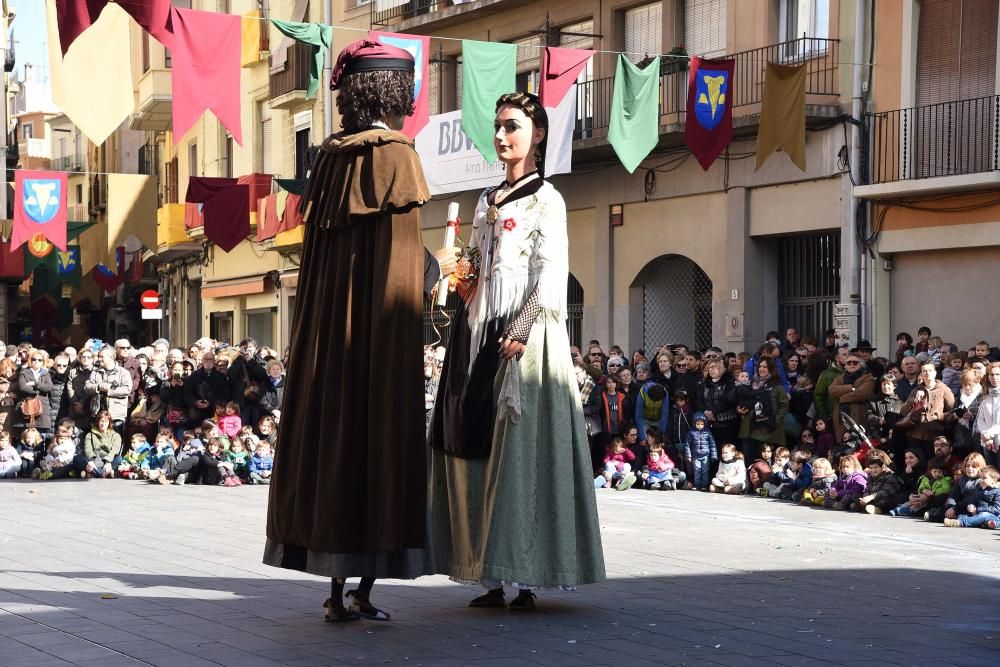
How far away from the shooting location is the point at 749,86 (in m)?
23.0

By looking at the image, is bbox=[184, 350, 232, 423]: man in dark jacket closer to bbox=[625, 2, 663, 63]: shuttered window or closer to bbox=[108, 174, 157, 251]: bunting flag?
bbox=[108, 174, 157, 251]: bunting flag

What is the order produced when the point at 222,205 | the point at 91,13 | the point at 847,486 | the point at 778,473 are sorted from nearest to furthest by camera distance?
1. the point at 847,486
2. the point at 778,473
3. the point at 91,13
4. the point at 222,205

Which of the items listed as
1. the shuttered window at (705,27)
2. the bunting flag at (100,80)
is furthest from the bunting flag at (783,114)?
the bunting flag at (100,80)

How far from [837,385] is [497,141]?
30.5ft

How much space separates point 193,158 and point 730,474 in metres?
29.0

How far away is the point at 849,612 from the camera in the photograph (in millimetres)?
7164

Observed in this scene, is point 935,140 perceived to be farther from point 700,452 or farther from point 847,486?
point 847,486

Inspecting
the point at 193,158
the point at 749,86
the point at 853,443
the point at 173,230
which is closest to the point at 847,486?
the point at 853,443

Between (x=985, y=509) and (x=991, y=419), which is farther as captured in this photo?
(x=991, y=419)

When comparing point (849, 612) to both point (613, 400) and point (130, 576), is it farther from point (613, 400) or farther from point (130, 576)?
point (613, 400)

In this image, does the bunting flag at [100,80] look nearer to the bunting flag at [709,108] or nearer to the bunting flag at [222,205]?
the bunting flag at [709,108]

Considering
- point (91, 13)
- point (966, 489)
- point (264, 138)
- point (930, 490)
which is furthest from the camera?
point (264, 138)

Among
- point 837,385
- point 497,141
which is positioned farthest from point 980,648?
point 837,385

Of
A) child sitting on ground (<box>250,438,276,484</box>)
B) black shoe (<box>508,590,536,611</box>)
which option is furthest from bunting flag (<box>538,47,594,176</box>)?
black shoe (<box>508,590,536,611</box>)
